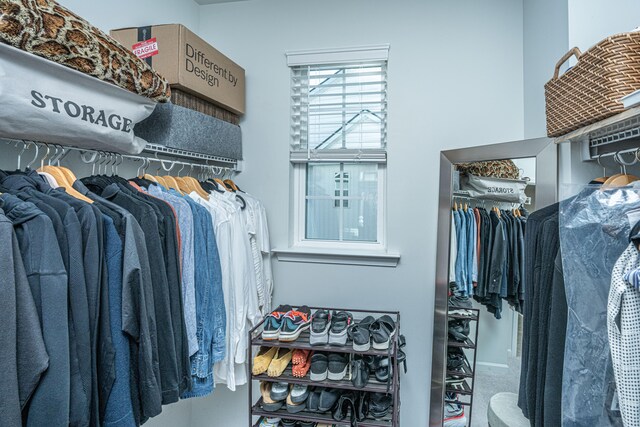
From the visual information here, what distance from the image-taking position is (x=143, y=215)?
46.4 inches

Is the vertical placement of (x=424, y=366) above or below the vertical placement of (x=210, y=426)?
above

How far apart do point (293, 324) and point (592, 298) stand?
46.1 inches

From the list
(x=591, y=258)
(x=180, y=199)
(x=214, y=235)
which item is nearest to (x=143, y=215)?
(x=180, y=199)

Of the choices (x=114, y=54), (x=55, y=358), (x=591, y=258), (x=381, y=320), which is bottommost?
(x=381, y=320)

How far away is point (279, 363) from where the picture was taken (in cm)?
161

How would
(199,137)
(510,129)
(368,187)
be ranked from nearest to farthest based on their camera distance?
1. (199,137)
2. (510,129)
3. (368,187)

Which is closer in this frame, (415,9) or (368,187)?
(415,9)

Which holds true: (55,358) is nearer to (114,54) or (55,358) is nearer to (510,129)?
(114,54)

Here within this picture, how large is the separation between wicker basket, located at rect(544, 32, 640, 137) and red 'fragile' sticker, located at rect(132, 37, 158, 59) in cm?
159

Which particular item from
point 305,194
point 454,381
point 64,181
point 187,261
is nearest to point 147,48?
point 64,181

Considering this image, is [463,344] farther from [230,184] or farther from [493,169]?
[230,184]

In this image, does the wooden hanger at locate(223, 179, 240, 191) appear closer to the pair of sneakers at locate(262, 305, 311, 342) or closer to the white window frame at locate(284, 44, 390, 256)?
the white window frame at locate(284, 44, 390, 256)

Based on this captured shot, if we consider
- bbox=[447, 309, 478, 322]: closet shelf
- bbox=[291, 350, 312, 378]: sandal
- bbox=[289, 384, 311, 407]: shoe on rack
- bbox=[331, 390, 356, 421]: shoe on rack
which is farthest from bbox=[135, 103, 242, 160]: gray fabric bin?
bbox=[447, 309, 478, 322]: closet shelf

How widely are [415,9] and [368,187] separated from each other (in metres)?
1.01
